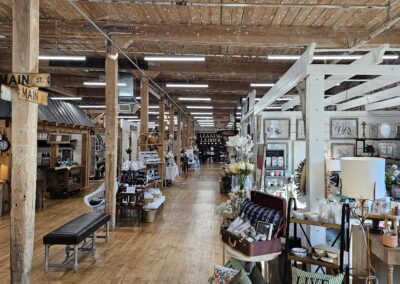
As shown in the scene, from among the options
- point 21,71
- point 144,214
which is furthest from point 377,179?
point 144,214

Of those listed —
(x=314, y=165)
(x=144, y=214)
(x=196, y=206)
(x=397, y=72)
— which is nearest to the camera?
(x=314, y=165)

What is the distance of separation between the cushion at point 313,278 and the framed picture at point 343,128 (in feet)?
20.2

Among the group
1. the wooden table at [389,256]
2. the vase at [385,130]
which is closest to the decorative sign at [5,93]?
the wooden table at [389,256]

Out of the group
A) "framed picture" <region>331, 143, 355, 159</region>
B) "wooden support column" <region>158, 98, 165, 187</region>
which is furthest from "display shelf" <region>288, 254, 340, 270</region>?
"wooden support column" <region>158, 98, 165, 187</region>

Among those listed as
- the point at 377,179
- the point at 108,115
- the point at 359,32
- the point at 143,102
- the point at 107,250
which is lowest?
the point at 107,250

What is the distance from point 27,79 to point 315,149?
3.06 m

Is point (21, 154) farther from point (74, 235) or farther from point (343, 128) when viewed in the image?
point (343, 128)

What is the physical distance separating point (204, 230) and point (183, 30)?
3.84 meters

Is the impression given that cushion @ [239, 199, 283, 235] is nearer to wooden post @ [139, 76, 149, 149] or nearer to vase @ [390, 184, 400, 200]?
vase @ [390, 184, 400, 200]

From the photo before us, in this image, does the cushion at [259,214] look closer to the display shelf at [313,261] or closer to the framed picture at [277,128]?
the display shelf at [313,261]

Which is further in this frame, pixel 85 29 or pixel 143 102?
pixel 143 102

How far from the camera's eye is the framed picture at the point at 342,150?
8359mm

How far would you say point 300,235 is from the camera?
4.04 m

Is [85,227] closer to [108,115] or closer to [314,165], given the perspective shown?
[108,115]
